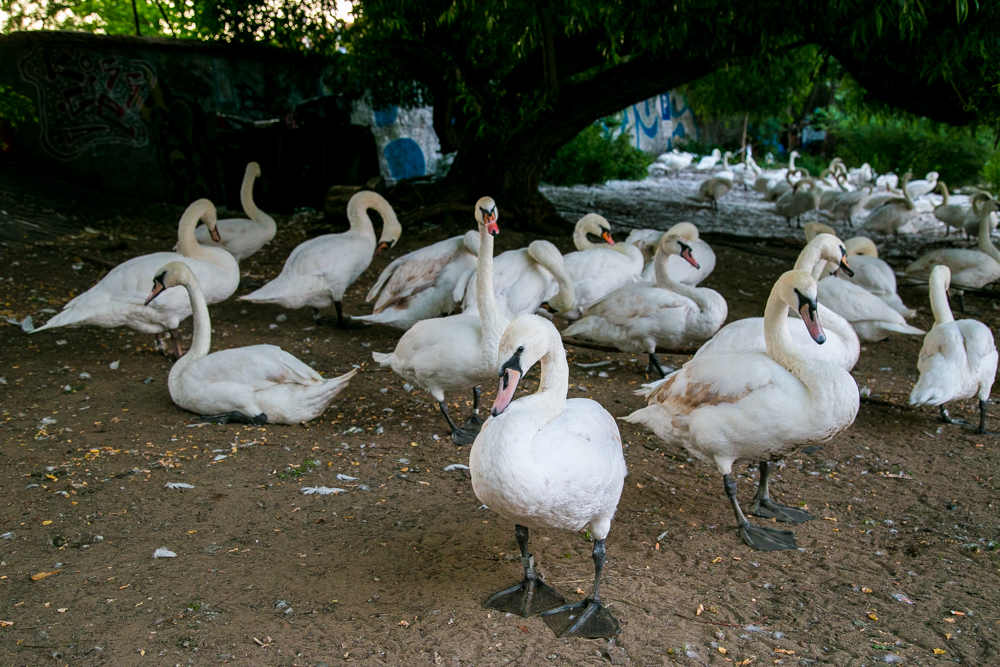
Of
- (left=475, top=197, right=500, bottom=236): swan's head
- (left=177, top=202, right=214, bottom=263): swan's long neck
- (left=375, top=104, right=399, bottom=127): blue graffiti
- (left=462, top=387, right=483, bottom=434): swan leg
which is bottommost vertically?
(left=462, top=387, right=483, bottom=434): swan leg

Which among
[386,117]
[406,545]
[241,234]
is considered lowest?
[406,545]

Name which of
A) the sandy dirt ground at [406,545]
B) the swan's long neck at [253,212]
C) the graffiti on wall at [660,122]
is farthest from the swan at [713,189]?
the graffiti on wall at [660,122]

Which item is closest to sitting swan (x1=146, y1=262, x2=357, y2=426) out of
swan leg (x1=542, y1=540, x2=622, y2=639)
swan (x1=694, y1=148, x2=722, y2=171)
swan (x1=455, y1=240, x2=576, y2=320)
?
swan (x1=455, y1=240, x2=576, y2=320)

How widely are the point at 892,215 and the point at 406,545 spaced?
12.1 meters

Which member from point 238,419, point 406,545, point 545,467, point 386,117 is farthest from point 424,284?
point 386,117

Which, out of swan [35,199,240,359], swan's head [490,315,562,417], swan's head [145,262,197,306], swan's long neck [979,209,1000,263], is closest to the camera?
swan's head [490,315,562,417]

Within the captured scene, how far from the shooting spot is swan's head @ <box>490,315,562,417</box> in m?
2.94

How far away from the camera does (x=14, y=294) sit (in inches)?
312

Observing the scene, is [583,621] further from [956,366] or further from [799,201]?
[799,201]

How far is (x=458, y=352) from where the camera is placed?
4832 mm

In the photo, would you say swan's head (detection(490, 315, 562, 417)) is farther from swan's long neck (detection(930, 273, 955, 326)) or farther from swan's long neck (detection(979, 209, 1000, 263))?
swan's long neck (detection(979, 209, 1000, 263))

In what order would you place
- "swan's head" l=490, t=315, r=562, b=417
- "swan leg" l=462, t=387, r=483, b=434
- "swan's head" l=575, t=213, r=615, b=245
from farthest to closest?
"swan's head" l=575, t=213, r=615, b=245
"swan leg" l=462, t=387, r=483, b=434
"swan's head" l=490, t=315, r=562, b=417

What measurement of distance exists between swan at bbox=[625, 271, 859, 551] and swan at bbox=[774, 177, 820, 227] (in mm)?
11209

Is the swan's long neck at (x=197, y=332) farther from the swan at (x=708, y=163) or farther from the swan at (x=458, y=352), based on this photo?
the swan at (x=708, y=163)
